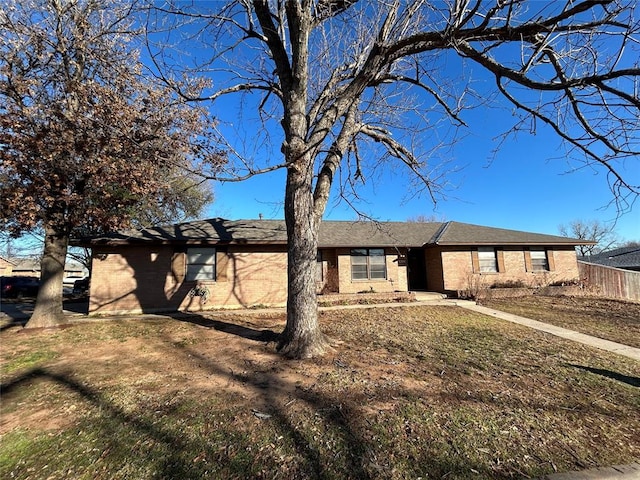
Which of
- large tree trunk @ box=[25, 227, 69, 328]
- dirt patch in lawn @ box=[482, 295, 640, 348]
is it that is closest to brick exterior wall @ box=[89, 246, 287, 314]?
large tree trunk @ box=[25, 227, 69, 328]

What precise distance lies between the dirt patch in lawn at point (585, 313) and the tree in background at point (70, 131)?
11.2m

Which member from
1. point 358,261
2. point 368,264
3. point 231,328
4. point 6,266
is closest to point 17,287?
point 231,328

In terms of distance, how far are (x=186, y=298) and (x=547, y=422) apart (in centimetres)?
1211

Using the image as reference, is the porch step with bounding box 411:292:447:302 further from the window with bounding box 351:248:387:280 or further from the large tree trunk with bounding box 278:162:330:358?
the large tree trunk with bounding box 278:162:330:358

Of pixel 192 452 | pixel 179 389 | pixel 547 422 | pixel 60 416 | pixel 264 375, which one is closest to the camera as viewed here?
pixel 192 452

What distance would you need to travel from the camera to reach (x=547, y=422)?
3.57 metres

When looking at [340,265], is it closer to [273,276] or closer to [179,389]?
[273,276]

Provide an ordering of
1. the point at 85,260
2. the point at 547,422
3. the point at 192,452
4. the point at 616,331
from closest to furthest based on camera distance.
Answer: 1. the point at 192,452
2. the point at 547,422
3. the point at 616,331
4. the point at 85,260

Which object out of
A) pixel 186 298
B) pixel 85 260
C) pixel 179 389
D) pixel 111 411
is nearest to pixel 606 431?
pixel 179 389

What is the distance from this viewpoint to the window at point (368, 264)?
1647 cm

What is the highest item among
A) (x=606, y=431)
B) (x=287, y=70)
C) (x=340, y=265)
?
(x=287, y=70)

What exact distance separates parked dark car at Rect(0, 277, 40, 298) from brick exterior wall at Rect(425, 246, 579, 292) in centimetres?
2628

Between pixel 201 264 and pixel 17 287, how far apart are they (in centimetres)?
1872

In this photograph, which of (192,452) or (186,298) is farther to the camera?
(186,298)
